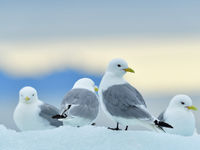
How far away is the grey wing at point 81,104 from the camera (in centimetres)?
816

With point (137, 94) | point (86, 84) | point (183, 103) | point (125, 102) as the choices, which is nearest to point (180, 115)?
point (183, 103)

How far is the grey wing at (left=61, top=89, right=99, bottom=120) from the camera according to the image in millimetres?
8156

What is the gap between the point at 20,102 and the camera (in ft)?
32.3

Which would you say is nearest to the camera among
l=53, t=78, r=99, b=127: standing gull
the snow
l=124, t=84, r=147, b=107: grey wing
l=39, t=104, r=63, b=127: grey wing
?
the snow

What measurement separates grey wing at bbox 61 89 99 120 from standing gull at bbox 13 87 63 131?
3.96 ft

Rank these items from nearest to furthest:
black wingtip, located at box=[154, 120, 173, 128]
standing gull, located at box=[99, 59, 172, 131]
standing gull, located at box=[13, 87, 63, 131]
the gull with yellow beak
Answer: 1. black wingtip, located at box=[154, 120, 173, 128]
2. standing gull, located at box=[99, 59, 172, 131]
3. standing gull, located at box=[13, 87, 63, 131]
4. the gull with yellow beak

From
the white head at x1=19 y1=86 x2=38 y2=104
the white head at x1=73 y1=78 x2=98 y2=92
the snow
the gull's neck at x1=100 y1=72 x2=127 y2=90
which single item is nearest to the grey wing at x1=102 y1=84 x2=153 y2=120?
the gull's neck at x1=100 y1=72 x2=127 y2=90

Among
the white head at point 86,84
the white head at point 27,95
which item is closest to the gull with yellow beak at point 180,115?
the white head at point 86,84

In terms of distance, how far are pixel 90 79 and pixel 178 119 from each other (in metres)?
2.34

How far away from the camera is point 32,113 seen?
9492 mm

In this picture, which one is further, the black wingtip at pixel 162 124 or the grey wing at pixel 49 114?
the grey wing at pixel 49 114

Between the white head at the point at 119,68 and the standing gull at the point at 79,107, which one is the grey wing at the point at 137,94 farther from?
the standing gull at the point at 79,107

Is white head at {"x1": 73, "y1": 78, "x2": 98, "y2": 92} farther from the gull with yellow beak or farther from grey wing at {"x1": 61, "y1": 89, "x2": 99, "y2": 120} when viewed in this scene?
the gull with yellow beak

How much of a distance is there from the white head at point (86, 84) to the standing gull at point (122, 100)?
1446mm
